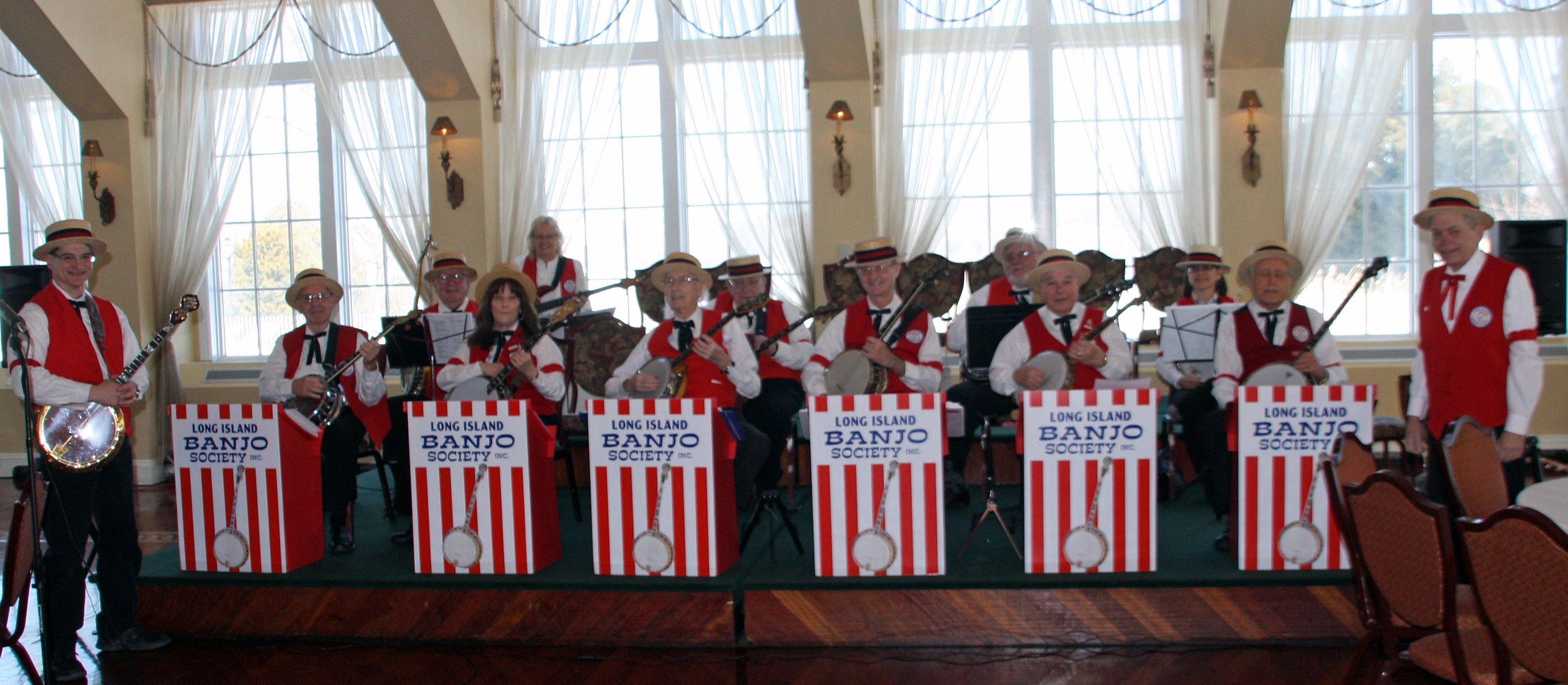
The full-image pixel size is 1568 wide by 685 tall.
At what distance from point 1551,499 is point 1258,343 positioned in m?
1.94

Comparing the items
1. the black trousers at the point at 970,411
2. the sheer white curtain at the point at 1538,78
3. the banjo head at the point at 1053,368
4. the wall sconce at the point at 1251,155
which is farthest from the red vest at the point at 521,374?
the sheer white curtain at the point at 1538,78

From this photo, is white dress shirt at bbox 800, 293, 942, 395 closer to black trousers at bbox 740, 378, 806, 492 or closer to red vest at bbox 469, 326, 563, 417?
black trousers at bbox 740, 378, 806, 492

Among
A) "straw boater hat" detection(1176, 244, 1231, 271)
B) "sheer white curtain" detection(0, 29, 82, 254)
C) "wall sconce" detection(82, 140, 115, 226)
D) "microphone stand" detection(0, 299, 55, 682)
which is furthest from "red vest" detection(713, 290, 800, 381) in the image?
"sheer white curtain" detection(0, 29, 82, 254)

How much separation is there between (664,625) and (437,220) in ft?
15.6

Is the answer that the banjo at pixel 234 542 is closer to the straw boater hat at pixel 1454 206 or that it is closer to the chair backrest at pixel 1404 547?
the chair backrest at pixel 1404 547

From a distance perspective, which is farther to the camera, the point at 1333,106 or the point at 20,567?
the point at 1333,106

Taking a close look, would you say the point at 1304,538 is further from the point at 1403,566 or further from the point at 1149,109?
the point at 1149,109

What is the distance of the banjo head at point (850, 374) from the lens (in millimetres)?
4176

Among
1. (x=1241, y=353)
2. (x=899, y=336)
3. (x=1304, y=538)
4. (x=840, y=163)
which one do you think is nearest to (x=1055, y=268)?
(x=899, y=336)

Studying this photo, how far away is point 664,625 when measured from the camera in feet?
11.6

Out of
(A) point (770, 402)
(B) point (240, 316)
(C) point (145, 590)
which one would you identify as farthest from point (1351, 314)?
(B) point (240, 316)

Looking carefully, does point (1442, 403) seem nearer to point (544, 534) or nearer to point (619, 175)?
point (544, 534)

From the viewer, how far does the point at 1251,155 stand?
6797mm

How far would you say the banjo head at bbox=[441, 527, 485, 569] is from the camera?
146 inches
